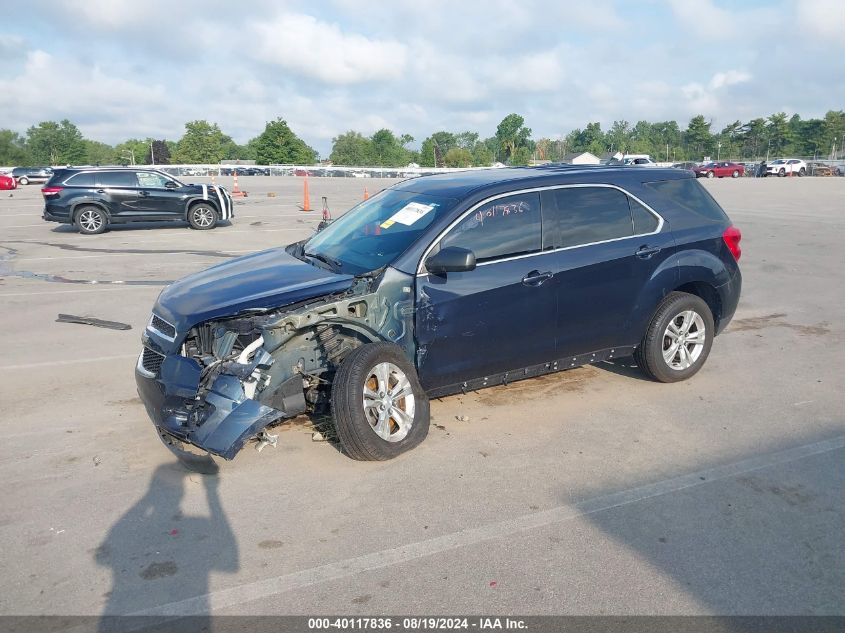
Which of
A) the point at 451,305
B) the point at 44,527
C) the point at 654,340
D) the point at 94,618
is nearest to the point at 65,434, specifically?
the point at 44,527

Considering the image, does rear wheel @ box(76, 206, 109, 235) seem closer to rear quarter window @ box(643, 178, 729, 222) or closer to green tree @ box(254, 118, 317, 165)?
rear quarter window @ box(643, 178, 729, 222)

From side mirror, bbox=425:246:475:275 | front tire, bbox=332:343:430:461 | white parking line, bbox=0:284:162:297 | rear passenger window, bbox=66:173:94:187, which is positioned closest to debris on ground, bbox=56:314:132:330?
white parking line, bbox=0:284:162:297

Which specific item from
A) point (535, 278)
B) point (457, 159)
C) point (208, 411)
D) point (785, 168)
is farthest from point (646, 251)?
point (457, 159)

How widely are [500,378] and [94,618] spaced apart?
306 cm

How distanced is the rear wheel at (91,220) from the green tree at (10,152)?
9580 cm

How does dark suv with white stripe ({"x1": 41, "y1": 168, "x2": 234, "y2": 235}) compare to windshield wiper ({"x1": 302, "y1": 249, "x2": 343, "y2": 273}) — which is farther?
dark suv with white stripe ({"x1": 41, "y1": 168, "x2": 234, "y2": 235})

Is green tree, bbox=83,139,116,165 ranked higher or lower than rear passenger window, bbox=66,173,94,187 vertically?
higher

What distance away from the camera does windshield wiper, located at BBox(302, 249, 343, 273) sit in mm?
5023

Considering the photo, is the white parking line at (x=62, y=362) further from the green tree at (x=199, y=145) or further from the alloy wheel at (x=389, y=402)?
the green tree at (x=199, y=145)

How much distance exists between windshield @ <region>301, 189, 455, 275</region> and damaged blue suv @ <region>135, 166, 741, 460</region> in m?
0.02

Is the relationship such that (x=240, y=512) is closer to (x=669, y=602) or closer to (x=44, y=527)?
(x=44, y=527)

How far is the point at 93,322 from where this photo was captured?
8.27m

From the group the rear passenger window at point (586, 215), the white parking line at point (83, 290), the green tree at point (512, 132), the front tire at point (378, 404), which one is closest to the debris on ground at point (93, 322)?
the white parking line at point (83, 290)

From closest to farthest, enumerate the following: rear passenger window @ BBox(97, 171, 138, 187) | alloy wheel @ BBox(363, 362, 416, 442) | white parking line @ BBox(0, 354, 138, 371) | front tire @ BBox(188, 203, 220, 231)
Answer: alloy wheel @ BBox(363, 362, 416, 442) < white parking line @ BBox(0, 354, 138, 371) < rear passenger window @ BBox(97, 171, 138, 187) < front tire @ BBox(188, 203, 220, 231)
